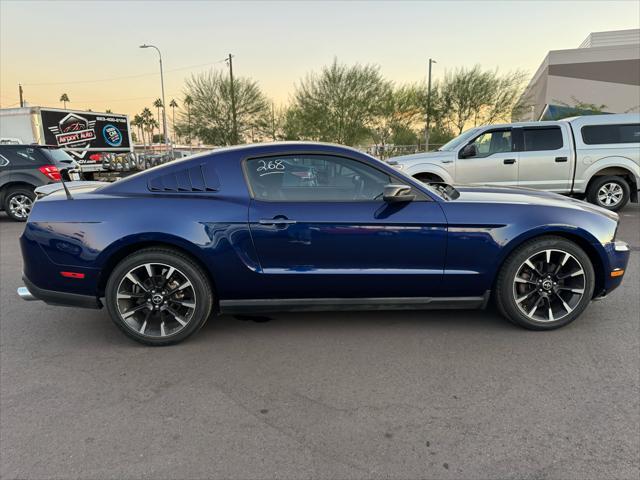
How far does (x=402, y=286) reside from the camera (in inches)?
130

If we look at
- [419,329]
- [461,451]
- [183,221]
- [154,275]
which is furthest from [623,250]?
[154,275]

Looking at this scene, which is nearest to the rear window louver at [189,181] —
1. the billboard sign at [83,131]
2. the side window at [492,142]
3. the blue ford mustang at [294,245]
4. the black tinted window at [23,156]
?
the blue ford mustang at [294,245]

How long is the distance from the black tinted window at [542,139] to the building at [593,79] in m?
31.7

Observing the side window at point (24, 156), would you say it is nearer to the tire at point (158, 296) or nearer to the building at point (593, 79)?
the tire at point (158, 296)

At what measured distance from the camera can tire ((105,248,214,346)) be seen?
10.4 feet

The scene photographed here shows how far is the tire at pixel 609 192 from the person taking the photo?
27.9 feet

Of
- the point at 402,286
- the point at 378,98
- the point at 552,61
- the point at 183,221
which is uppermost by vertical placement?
the point at 552,61

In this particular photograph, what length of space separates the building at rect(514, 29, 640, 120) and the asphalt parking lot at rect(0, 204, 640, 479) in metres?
38.4

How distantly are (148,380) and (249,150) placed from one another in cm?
181

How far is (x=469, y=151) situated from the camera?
8.36m

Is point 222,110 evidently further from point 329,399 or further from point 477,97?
point 329,399

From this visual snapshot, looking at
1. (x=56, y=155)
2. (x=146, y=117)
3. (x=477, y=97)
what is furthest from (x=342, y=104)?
(x=146, y=117)

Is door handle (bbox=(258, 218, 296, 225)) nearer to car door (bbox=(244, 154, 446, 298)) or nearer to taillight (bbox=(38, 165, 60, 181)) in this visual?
car door (bbox=(244, 154, 446, 298))

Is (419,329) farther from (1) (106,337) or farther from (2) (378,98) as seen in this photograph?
(2) (378,98)
